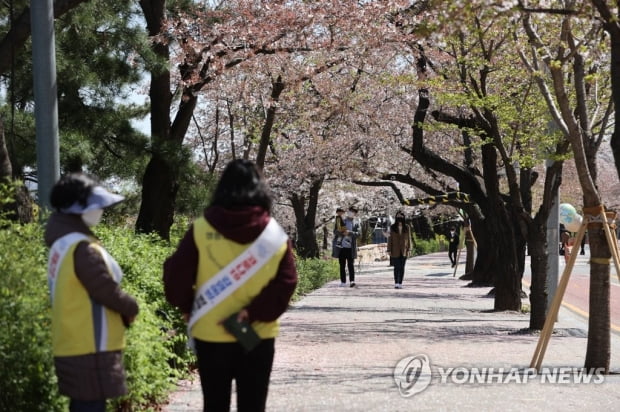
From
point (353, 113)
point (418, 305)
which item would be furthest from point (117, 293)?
point (353, 113)

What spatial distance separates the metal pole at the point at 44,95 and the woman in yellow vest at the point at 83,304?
3003 mm

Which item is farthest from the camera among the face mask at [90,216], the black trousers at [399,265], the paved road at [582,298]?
the black trousers at [399,265]

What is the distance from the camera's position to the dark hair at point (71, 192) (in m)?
4.43

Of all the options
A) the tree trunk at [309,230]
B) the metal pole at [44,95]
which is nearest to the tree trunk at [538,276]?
the metal pole at [44,95]

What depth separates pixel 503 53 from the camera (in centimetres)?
1484

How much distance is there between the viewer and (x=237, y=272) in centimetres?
424

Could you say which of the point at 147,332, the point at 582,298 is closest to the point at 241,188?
the point at 147,332

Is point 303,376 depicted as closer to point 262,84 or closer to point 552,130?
point 552,130

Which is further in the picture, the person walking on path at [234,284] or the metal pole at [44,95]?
the metal pole at [44,95]

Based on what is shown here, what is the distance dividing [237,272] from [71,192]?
90 cm

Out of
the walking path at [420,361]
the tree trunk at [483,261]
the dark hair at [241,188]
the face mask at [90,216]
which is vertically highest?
the dark hair at [241,188]

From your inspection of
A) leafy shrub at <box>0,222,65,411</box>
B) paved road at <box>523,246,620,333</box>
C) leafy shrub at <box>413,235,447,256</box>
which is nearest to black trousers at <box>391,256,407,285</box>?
paved road at <box>523,246,620,333</box>

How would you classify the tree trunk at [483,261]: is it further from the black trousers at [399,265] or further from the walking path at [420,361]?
the walking path at [420,361]

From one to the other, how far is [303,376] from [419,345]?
9.73ft
